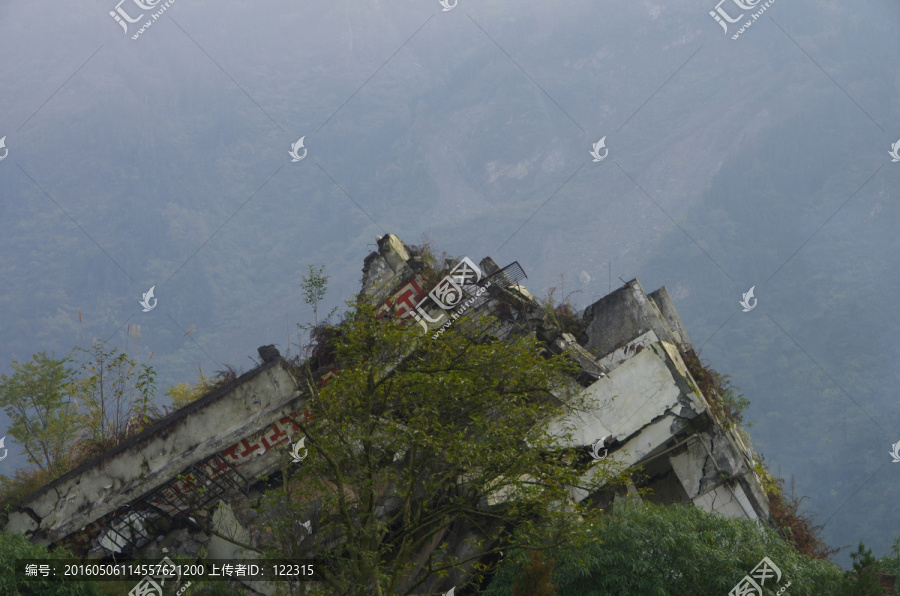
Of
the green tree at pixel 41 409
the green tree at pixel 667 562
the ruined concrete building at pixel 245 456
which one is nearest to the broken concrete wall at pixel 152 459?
the ruined concrete building at pixel 245 456

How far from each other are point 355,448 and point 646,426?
957cm

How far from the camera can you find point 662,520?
49.7 feet

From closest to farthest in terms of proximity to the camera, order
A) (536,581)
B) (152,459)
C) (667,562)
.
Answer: (536,581)
(667,562)
(152,459)

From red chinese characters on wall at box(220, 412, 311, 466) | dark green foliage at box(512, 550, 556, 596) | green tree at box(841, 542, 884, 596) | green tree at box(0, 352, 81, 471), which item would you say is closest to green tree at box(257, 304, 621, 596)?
dark green foliage at box(512, 550, 556, 596)

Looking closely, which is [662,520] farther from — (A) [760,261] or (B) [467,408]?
(A) [760,261]

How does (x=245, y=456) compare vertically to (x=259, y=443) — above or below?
below

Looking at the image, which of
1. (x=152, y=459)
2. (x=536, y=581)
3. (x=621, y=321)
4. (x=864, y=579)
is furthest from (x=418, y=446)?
(x=621, y=321)

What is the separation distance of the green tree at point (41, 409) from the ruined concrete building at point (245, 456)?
6.47 m

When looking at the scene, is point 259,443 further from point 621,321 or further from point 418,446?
point 621,321

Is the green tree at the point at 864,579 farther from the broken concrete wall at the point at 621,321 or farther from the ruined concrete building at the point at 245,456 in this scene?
the broken concrete wall at the point at 621,321

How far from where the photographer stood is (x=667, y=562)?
1461 centimetres

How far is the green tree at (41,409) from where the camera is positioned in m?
25.8

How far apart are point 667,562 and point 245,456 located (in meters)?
10.1

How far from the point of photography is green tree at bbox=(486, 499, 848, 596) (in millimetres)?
14398
